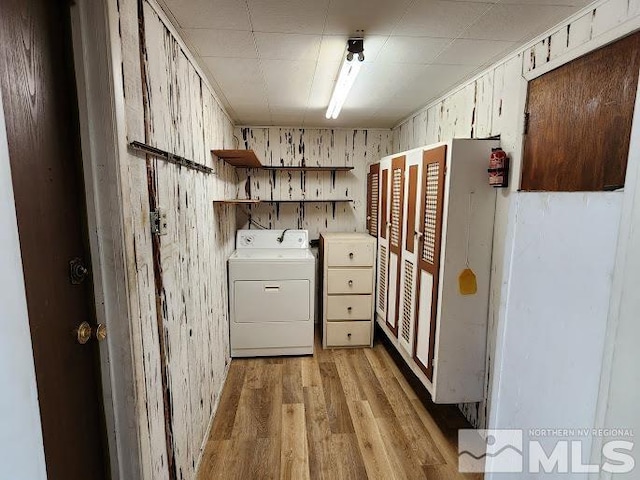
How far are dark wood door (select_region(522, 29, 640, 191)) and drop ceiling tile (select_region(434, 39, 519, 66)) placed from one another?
48 cm

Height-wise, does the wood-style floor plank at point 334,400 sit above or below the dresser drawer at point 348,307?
below

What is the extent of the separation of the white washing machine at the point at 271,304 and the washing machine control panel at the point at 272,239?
36 cm

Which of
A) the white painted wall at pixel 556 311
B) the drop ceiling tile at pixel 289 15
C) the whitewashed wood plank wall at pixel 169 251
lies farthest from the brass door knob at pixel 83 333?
the drop ceiling tile at pixel 289 15

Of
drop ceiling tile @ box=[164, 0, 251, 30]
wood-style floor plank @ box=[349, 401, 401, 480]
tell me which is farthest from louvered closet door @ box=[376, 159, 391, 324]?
drop ceiling tile @ box=[164, 0, 251, 30]

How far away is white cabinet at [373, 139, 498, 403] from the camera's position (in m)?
1.77

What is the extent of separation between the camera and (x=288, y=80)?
2064mm

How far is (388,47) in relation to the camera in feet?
5.24

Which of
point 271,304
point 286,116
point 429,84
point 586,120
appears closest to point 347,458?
point 271,304

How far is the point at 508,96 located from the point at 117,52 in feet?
A: 6.06

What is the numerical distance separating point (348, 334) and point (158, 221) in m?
2.34

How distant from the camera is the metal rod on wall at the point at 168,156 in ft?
3.43

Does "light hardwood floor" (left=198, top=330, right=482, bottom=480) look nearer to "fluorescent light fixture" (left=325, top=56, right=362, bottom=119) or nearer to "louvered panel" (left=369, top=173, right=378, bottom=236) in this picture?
"louvered panel" (left=369, top=173, right=378, bottom=236)

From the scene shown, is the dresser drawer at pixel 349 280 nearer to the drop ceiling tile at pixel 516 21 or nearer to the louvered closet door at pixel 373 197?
the louvered closet door at pixel 373 197

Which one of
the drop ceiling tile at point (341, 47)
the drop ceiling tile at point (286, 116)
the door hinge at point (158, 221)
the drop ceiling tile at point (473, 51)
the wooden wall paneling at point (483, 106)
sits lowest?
the door hinge at point (158, 221)
